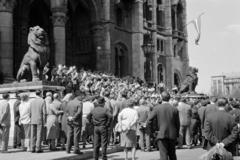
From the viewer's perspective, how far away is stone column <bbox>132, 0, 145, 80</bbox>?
1467 inches

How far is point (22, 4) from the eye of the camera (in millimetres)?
30453

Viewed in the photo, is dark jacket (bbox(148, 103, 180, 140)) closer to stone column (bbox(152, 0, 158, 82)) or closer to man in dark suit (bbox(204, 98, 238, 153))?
man in dark suit (bbox(204, 98, 238, 153))

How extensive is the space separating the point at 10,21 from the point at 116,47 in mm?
15532

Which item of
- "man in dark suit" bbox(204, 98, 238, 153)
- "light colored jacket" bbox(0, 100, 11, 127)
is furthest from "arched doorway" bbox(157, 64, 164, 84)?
"man in dark suit" bbox(204, 98, 238, 153)

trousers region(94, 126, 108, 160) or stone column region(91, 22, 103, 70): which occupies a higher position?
stone column region(91, 22, 103, 70)

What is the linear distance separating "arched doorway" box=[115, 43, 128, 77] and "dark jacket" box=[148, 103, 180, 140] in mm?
28463

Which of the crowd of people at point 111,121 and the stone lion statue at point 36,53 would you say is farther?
the stone lion statue at point 36,53

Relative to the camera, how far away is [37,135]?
1054 cm

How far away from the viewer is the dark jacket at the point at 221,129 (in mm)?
6750

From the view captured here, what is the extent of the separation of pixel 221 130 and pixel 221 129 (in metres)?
0.02

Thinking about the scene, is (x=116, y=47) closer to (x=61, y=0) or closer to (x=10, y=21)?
(x=61, y=0)

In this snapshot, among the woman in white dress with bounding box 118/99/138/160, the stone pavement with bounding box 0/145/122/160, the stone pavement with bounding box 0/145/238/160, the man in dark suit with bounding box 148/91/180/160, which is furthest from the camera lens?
the woman in white dress with bounding box 118/99/138/160

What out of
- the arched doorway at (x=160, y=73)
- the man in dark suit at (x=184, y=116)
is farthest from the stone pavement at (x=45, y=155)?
the arched doorway at (x=160, y=73)

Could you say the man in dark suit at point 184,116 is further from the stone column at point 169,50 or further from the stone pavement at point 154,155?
the stone column at point 169,50
